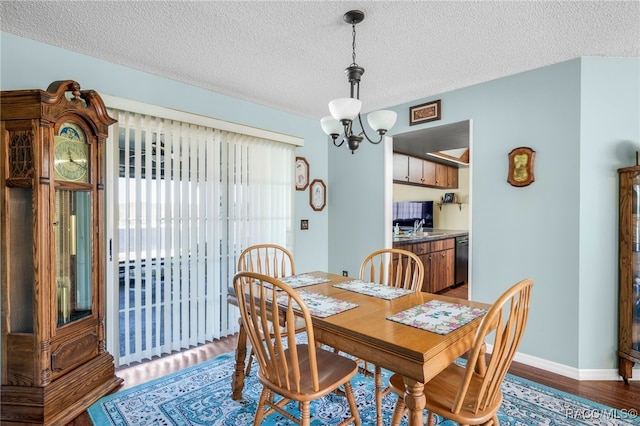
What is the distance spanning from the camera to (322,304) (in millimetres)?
1820

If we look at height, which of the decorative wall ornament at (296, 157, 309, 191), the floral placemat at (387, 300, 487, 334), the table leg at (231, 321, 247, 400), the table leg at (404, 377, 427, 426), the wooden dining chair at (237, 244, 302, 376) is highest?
the decorative wall ornament at (296, 157, 309, 191)

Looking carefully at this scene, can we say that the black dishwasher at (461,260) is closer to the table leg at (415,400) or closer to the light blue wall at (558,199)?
the light blue wall at (558,199)

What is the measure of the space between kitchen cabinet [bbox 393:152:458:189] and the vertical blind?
6.90ft

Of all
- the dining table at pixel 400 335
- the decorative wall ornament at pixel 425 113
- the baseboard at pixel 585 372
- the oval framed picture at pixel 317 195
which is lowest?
the baseboard at pixel 585 372

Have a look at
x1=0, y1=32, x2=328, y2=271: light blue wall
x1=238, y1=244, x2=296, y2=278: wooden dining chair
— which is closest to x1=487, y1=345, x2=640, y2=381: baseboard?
x1=238, y1=244, x2=296, y2=278: wooden dining chair

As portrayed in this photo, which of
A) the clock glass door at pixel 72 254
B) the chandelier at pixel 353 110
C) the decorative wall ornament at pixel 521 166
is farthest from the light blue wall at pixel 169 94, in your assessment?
the decorative wall ornament at pixel 521 166

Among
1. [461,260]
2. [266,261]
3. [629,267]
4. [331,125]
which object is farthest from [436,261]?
[331,125]

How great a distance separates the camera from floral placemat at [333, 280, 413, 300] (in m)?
2.01

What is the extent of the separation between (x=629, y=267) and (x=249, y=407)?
2.71m

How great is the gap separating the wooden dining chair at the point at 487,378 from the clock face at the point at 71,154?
7.41ft

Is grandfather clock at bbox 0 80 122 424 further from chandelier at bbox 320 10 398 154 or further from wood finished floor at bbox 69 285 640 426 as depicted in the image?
chandelier at bbox 320 10 398 154

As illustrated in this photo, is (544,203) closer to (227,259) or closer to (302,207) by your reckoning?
(302,207)

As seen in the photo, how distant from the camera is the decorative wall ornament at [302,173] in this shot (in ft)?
12.9

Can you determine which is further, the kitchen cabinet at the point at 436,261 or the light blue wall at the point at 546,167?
the kitchen cabinet at the point at 436,261
